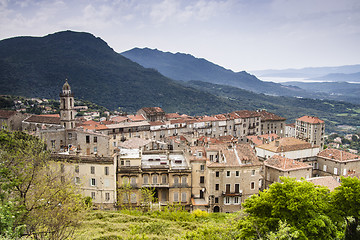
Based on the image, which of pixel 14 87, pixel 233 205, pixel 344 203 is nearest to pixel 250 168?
pixel 233 205

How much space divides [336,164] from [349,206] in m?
31.4

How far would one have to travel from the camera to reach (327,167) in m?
56.9

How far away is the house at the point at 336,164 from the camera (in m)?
55.1

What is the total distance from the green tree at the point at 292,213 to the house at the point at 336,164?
31517 millimetres

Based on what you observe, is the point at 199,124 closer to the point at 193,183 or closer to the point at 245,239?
the point at 193,183

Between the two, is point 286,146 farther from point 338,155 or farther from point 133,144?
point 133,144

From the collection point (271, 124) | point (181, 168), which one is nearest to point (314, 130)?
point (271, 124)

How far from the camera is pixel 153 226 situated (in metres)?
33.8

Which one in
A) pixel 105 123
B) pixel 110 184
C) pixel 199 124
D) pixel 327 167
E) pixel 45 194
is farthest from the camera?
pixel 199 124

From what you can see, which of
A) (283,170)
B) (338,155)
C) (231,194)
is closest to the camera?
(231,194)

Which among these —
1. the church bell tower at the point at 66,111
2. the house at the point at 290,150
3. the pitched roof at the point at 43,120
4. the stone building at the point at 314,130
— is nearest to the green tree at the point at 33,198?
the church bell tower at the point at 66,111

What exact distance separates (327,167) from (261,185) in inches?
595

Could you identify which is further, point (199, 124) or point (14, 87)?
point (14, 87)

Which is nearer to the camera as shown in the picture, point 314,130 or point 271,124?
point 314,130
